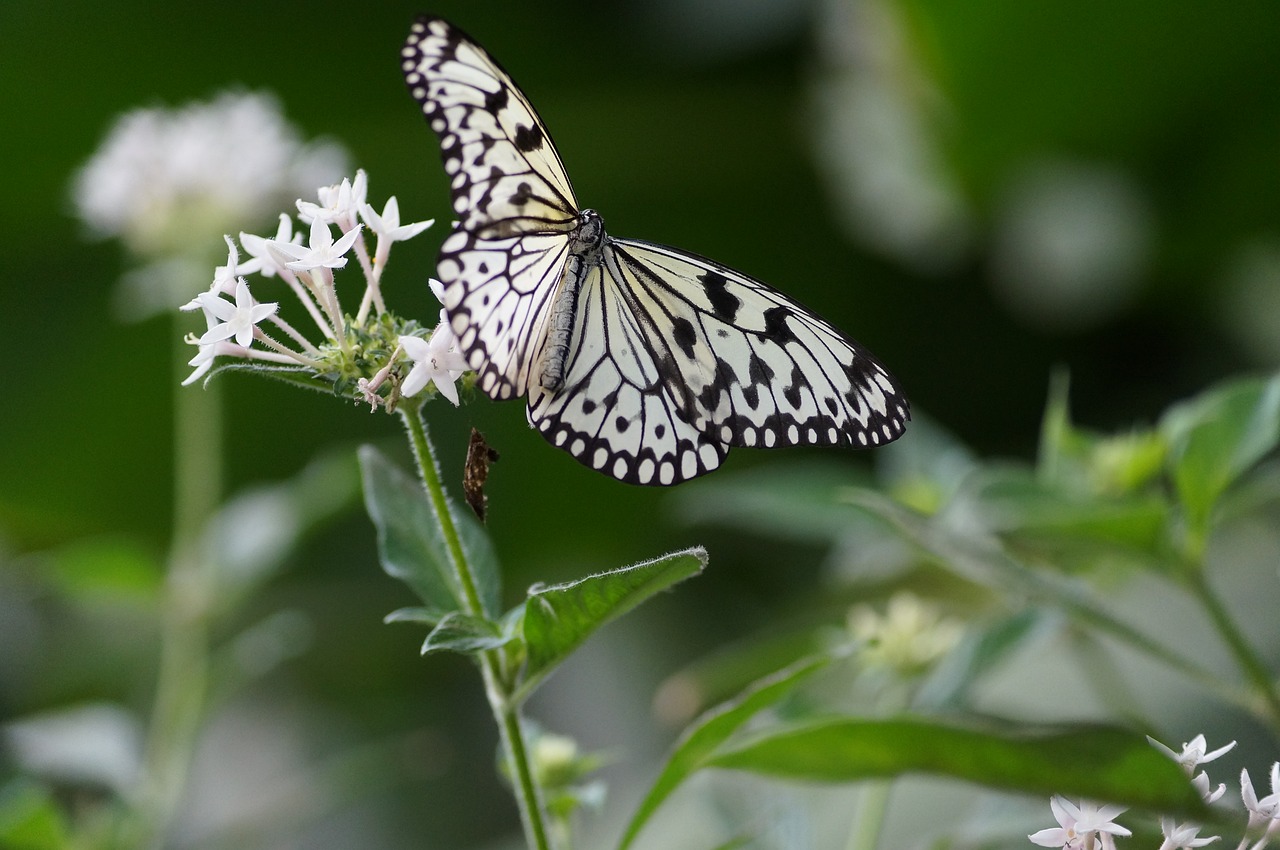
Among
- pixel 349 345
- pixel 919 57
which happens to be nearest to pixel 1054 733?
pixel 349 345

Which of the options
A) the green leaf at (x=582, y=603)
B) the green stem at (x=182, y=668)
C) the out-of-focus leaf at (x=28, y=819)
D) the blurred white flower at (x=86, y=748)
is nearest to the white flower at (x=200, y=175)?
the green stem at (x=182, y=668)

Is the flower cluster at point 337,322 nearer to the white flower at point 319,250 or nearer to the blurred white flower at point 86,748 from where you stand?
the white flower at point 319,250

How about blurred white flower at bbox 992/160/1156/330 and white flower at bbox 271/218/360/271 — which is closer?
white flower at bbox 271/218/360/271

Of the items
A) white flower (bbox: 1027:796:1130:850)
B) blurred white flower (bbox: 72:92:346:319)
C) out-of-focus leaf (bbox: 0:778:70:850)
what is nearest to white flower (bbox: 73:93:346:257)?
blurred white flower (bbox: 72:92:346:319)

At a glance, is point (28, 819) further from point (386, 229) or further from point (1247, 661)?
point (1247, 661)

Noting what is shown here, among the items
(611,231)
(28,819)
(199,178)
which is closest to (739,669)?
(28,819)

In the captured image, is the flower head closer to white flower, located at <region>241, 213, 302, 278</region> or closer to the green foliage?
the green foliage
